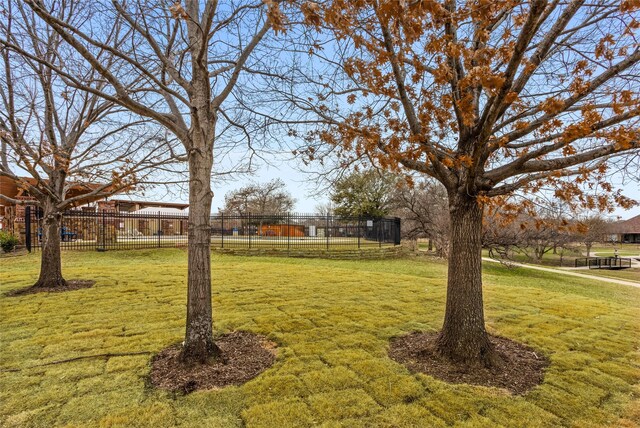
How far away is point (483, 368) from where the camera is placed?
11.6ft

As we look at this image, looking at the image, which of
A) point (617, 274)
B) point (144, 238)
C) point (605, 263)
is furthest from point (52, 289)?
point (605, 263)

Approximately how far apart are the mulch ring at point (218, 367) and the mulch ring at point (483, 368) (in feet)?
5.08

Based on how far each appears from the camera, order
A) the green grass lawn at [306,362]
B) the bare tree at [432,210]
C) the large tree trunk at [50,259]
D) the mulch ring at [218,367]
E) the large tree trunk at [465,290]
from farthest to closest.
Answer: the bare tree at [432,210]
the large tree trunk at [50,259]
the large tree trunk at [465,290]
the mulch ring at [218,367]
the green grass lawn at [306,362]

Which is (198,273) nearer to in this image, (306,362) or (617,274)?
(306,362)

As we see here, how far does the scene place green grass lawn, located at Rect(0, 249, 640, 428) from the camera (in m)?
2.62

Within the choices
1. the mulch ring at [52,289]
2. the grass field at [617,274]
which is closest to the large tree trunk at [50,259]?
the mulch ring at [52,289]

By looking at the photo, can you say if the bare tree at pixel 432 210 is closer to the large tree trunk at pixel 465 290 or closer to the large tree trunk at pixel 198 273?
the large tree trunk at pixel 465 290

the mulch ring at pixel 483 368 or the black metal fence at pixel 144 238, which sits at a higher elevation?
the black metal fence at pixel 144 238

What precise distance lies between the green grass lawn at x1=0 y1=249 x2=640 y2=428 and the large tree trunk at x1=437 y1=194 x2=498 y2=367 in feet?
2.01

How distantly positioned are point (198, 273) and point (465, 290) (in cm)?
300

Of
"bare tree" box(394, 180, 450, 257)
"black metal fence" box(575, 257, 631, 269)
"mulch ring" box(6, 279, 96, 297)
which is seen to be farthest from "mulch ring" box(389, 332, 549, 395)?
"black metal fence" box(575, 257, 631, 269)

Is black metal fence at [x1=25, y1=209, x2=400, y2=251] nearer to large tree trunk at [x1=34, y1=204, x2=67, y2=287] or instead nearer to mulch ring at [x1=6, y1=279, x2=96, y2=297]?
large tree trunk at [x1=34, y1=204, x2=67, y2=287]

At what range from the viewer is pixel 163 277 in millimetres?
8438

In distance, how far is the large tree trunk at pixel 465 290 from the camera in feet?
12.1
